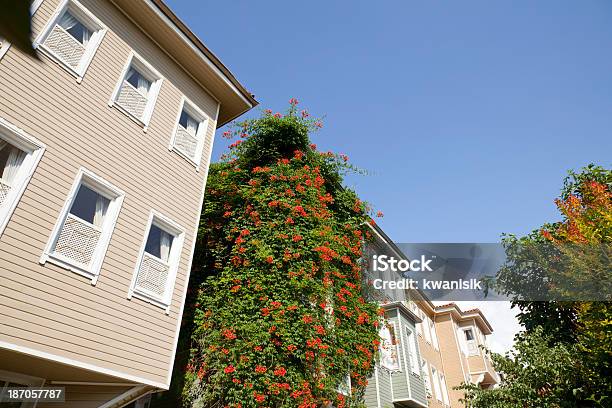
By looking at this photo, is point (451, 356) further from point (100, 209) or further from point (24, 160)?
point (24, 160)

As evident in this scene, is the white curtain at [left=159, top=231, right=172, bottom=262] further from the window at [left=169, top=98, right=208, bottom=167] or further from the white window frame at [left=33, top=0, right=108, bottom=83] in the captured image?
the white window frame at [left=33, top=0, right=108, bottom=83]

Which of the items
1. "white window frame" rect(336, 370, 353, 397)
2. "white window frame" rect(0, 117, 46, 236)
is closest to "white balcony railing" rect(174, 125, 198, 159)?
"white window frame" rect(0, 117, 46, 236)

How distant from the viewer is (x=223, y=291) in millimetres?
10836

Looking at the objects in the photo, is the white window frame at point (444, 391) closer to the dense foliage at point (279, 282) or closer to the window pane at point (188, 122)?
the dense foliage at point (279, 282)

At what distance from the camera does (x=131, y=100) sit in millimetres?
9367

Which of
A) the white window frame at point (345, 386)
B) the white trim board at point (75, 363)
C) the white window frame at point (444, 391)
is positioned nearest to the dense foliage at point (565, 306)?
the white window frame at point (345, 386)

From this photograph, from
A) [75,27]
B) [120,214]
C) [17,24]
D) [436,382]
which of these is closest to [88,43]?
[75,27]

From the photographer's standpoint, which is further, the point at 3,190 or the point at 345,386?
the point at 345,386

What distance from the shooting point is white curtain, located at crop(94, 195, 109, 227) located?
779 centimetres

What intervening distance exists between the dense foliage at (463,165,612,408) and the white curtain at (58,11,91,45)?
1248 cm

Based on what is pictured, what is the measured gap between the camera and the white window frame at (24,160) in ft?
20.6

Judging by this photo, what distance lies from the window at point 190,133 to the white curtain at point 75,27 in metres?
2.70

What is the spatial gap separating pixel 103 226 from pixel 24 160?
1758mm

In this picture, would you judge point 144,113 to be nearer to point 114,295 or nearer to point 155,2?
point 155,2
